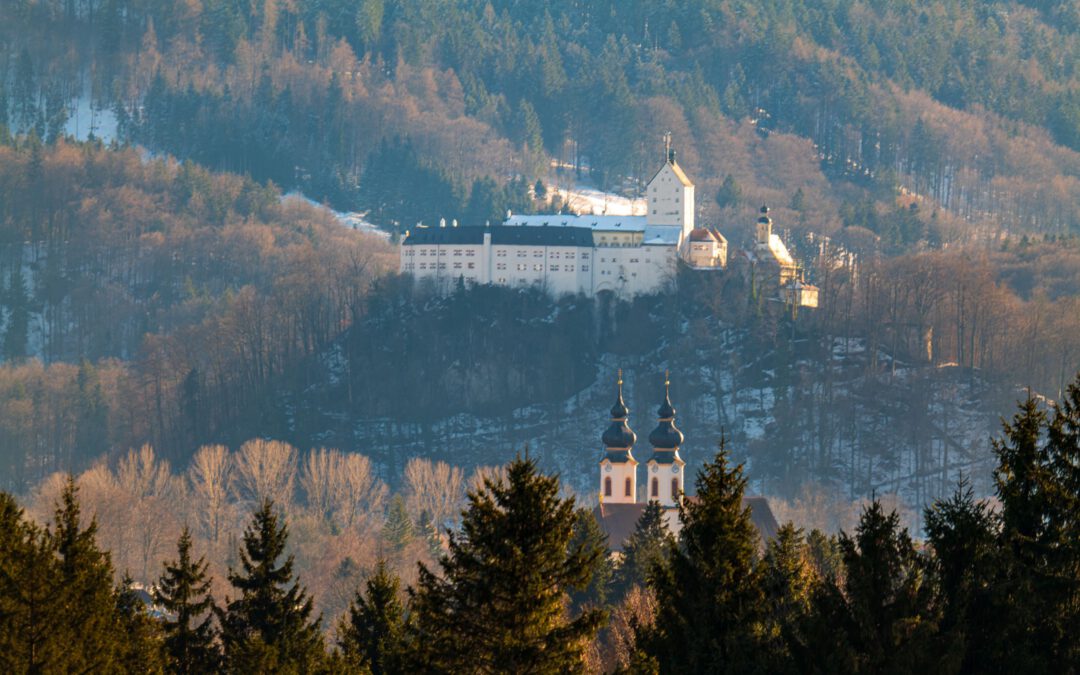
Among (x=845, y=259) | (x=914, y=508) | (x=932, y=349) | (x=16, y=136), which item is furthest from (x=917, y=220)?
(x=16, y=136)

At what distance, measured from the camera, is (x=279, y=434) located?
419 feet

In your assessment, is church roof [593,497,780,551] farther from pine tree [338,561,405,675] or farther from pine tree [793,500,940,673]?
pine tree [793,500,940,673]

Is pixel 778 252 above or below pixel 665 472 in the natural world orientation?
above

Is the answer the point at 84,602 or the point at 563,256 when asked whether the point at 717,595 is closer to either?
the point at 84,602

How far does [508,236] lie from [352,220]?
5594 centimetres

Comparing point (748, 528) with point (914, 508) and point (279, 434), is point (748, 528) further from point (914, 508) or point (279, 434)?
point (279, 434)

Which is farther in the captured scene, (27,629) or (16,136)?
(16,136)

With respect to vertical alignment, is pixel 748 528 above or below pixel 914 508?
above

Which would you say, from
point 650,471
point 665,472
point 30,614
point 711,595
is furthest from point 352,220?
point 711,595

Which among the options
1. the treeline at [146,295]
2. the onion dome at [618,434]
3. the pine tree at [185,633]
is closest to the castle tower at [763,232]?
the treeline at [146,295]

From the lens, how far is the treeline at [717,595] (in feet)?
Answer: 91.0

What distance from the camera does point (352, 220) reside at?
601 feet

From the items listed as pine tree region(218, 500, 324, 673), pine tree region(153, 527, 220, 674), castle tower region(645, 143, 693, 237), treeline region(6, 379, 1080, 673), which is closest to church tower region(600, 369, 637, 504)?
castle tower region(645, 143, 693, 237)

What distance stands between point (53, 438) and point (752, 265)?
1544 inches
